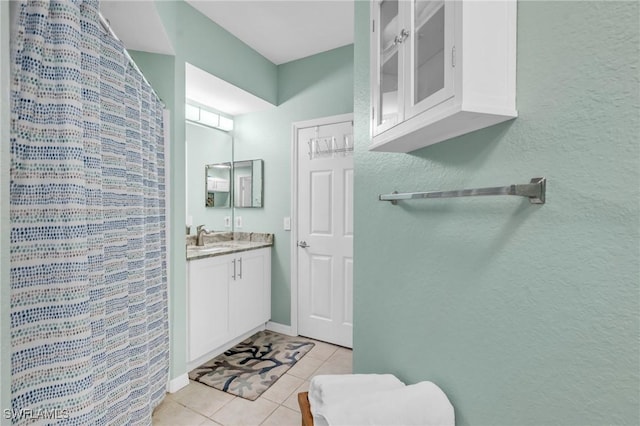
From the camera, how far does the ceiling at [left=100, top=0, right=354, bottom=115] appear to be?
1.75 meters

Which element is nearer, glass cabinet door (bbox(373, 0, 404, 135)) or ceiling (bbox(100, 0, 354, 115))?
glass cabinet door (bbox(373, 0, 404, 135))

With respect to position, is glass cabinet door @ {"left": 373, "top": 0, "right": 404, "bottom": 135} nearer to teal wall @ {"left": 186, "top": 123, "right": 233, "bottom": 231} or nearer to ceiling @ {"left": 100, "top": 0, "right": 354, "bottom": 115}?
ceiling @ {"left": 100, "top": 0, "right": 354, "bottom": 115}

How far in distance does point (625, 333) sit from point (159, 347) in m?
2.12

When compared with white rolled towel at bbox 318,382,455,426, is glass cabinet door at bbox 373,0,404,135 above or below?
above

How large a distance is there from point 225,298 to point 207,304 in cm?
20

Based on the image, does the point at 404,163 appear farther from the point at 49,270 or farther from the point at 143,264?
the point at 143,264

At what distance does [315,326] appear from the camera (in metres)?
2.96

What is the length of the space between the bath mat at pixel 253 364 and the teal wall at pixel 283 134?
306 mm

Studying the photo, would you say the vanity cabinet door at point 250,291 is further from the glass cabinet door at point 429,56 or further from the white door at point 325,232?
the glass cabinet door at point 429,56

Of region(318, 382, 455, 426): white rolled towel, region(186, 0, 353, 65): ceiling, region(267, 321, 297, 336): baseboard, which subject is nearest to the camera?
region(318, 382, 455, 426): white rolled towel

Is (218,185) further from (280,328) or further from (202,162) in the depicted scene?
(280,328)

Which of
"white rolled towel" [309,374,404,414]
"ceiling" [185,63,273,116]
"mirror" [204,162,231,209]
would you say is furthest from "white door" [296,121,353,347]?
"white rolled towel" [309,374,404,414]

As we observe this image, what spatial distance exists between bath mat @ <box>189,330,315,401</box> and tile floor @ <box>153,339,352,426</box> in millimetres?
66

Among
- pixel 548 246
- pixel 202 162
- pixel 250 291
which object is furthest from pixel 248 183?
pixel 548 246
